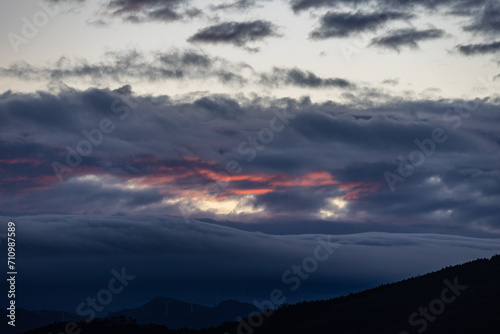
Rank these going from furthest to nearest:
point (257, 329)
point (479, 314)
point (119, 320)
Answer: point (119, 320) < point (257, 329) < point (479, 314)

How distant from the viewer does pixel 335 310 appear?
426 ft

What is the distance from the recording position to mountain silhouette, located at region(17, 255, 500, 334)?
105 metres

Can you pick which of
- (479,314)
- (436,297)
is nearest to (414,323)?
(479,314)

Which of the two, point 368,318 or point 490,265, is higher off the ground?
point 490,265

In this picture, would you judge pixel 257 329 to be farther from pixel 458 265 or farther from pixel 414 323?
pixel 458 265

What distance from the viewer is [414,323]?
10600 cm

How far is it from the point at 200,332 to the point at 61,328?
29.6 meters

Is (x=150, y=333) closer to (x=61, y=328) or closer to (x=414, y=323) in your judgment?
(x=61, y=328)

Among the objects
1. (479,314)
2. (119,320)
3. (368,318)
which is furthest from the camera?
(119,320)

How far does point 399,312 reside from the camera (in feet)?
379

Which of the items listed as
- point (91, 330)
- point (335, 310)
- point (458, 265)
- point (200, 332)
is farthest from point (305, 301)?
point (91, 330)

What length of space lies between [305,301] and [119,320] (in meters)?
41.0

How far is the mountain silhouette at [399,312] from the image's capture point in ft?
343

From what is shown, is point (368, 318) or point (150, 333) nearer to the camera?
point (368, 318)
